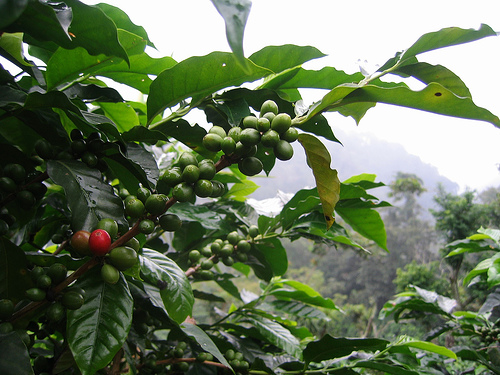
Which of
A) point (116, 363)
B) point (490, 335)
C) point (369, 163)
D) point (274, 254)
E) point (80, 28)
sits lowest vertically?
point (369, 163)

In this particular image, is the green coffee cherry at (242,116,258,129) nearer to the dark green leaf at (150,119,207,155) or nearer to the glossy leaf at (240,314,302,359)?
the dark green leaf at (150,119,207,155)

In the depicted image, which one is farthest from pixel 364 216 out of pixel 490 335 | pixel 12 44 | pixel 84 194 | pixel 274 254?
pixel 490 335

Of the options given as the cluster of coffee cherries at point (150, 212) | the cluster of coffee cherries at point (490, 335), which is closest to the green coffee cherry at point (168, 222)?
the cluster of coffee cherries at point (150, 212)

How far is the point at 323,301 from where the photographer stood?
105 cm

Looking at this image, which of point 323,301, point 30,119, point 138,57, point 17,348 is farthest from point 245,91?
point 323,301

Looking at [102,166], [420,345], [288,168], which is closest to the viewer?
[102,166]

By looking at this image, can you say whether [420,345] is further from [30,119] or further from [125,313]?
[30,119]

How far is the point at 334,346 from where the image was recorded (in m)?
0.76

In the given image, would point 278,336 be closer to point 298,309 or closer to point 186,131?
point 298,309

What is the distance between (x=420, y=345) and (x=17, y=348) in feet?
2.86

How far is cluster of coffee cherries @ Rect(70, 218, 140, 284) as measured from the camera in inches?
14.4

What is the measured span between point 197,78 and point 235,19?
0.26 meters

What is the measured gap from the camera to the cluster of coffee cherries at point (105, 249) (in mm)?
365

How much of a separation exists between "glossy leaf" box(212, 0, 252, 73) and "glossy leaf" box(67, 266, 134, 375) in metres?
0.33
